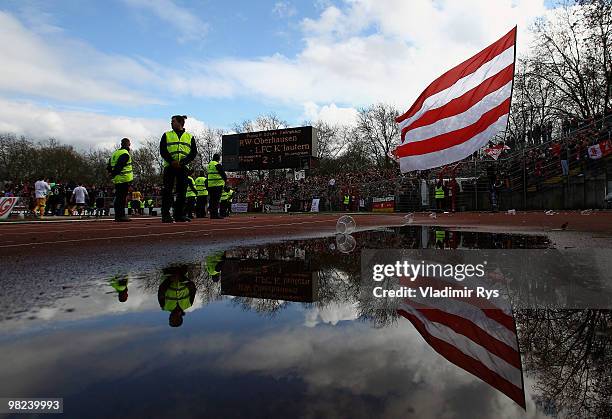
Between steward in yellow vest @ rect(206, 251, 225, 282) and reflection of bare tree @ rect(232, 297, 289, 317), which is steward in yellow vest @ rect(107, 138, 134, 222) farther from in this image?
reflection of bare tree @ rect(232, 297, 289, 317)

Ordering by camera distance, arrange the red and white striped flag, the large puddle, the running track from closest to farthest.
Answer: the large puddle
the running track
the red and white striped flag

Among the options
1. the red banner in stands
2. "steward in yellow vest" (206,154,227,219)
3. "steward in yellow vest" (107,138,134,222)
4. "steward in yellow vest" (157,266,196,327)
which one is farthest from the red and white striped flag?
the red banner in stands

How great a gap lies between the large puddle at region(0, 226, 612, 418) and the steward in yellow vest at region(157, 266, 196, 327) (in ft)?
0.04

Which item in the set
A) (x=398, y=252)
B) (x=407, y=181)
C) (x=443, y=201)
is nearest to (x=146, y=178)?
Result: (x=407, y=181)

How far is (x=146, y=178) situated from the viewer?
67250 mm

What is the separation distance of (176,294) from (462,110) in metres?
4.75

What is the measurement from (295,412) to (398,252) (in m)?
2.75

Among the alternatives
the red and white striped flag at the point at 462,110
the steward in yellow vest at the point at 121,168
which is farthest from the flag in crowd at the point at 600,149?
the steward in yellow vest at the point at 121,168

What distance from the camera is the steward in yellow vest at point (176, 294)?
151 cm

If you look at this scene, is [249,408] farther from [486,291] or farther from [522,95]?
[522,95]

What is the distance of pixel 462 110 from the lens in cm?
536

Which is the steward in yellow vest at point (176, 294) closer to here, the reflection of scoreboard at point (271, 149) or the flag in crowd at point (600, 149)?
the flag in crowd at point (600, 149)

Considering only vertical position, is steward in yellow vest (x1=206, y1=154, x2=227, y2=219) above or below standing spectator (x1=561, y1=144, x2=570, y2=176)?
below

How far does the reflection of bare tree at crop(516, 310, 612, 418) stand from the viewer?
0.85 metres
